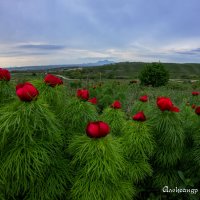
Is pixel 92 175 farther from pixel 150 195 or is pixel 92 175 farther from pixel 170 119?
pixel 150 195

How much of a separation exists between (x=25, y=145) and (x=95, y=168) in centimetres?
68

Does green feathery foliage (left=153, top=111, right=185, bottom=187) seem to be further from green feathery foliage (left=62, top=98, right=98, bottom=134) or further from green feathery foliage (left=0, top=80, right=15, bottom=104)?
green feathery foliage (left=0, top=80, right=15, bottom=104)

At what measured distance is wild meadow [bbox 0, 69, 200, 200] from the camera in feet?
8.05

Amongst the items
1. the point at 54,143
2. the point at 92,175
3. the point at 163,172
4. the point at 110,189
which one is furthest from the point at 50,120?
the point at 163,172

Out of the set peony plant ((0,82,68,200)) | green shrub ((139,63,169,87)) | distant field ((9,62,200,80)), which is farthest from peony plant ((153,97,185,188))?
green shrub ((139,63,169,87))

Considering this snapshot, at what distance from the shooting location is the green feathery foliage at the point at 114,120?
12.4ft

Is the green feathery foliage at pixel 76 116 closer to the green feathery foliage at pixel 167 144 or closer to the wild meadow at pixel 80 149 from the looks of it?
the wild meadow at pixel 80 149

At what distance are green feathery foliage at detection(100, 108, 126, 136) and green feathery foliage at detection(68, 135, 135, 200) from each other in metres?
1.01

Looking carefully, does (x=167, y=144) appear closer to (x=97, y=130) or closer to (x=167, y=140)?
(x=167, y=140)

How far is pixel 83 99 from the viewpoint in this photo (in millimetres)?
3115

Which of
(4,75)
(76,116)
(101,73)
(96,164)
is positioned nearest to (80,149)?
(96,164)

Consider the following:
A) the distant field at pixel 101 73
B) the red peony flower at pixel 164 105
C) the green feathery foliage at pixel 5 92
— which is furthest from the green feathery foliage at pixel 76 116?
the distant field at pixel 101 73

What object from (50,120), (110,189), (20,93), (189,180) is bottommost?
(189,180)

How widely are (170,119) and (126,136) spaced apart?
1.98ft
